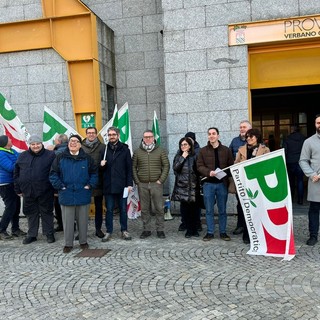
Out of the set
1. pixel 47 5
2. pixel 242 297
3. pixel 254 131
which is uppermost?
pixel 47 5

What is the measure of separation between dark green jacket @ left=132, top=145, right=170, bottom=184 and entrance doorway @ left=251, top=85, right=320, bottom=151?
23.6 ft

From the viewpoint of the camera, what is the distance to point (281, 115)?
1279 centimetres

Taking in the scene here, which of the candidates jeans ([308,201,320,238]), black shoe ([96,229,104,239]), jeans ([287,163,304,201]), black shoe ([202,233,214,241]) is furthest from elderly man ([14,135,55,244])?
jeans ([287,163,304,201])

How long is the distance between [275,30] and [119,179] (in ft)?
14.1

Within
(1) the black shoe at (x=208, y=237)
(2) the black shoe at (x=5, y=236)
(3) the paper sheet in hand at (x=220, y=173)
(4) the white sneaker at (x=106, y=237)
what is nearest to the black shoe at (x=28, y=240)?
(2) the black shoe at (x=5, y=236)

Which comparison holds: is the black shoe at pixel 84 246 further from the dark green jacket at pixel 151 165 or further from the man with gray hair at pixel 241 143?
the man with gray hair at pixel 241 143

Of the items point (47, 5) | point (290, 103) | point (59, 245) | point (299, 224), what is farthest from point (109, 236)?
point (290, 103)

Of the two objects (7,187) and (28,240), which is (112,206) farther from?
(7,187)

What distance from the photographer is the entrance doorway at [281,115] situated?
12.4 m

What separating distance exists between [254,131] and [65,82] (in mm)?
4568

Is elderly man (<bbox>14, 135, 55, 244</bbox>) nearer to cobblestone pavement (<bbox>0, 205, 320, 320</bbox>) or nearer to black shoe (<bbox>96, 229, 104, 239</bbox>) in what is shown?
cobblestone pavement (<bbox>0, 205, 320, 320</bbox>)

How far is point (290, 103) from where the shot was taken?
1265 cm

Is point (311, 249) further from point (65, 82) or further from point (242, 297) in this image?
point (65, 82)

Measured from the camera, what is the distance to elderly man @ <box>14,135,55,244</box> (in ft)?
20.0
